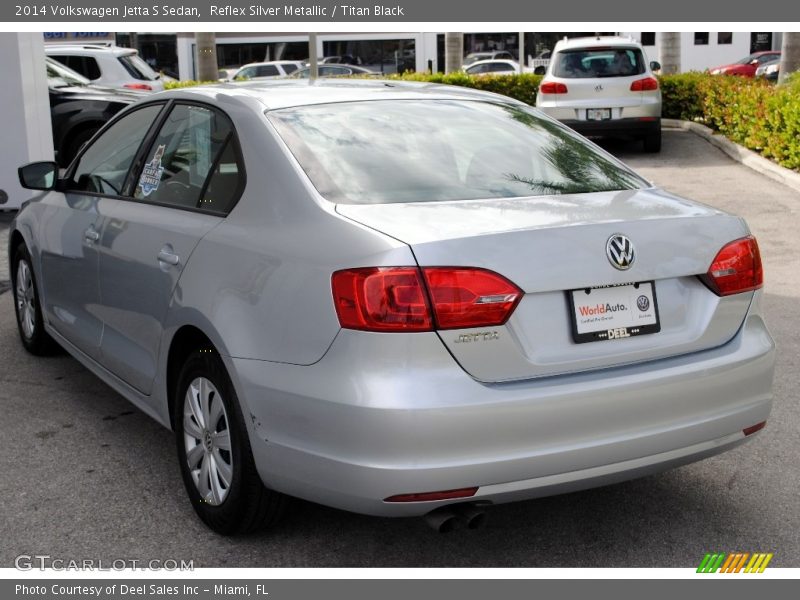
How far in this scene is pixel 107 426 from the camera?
5270 millimetres

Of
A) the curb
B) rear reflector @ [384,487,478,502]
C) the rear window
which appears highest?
the rear window

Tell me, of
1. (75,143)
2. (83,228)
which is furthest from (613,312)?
(75,143)

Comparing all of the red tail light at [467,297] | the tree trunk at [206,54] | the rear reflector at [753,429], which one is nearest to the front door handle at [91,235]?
the red tail light at [467,297]

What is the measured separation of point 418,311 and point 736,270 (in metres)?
1.22

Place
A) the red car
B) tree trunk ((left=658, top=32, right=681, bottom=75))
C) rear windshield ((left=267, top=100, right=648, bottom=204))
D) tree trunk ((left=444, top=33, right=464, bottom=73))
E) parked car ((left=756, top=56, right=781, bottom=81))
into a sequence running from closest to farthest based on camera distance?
1. rear windshield ((left=267, top=100, right=648, bottom=204))
2. tree trunk ((left=658, top=32, right=681, bottom=75))
3. tree trunk ((left=444, top=33, right=464, bottom=73))
4. parked car ((left=756, top=56, right=781, bottom=81))
5. the red car

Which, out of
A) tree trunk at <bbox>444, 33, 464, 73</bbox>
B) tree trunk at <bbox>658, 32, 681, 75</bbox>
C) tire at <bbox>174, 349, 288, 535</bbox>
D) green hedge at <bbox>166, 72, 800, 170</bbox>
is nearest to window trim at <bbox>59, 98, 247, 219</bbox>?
tire at <bbox>174, 349, 288, 535</bbox>

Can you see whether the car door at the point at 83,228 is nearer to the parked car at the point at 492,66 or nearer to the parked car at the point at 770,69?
the parked car at the point at 770,69

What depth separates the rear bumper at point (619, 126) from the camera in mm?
16328

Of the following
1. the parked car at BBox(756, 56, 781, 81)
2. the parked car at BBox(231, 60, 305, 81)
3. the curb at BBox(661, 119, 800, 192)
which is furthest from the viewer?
the parked car at BBox(231, 60, 305, 81)

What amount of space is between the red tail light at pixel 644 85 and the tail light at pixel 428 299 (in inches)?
545

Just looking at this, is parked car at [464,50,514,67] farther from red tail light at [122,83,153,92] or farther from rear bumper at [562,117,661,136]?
rear bumper at [562,117,661,136]

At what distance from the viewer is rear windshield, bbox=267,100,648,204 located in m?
3.79

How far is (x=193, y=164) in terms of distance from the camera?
14.5 feet

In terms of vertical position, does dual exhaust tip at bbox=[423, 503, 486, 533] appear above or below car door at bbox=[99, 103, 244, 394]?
below
